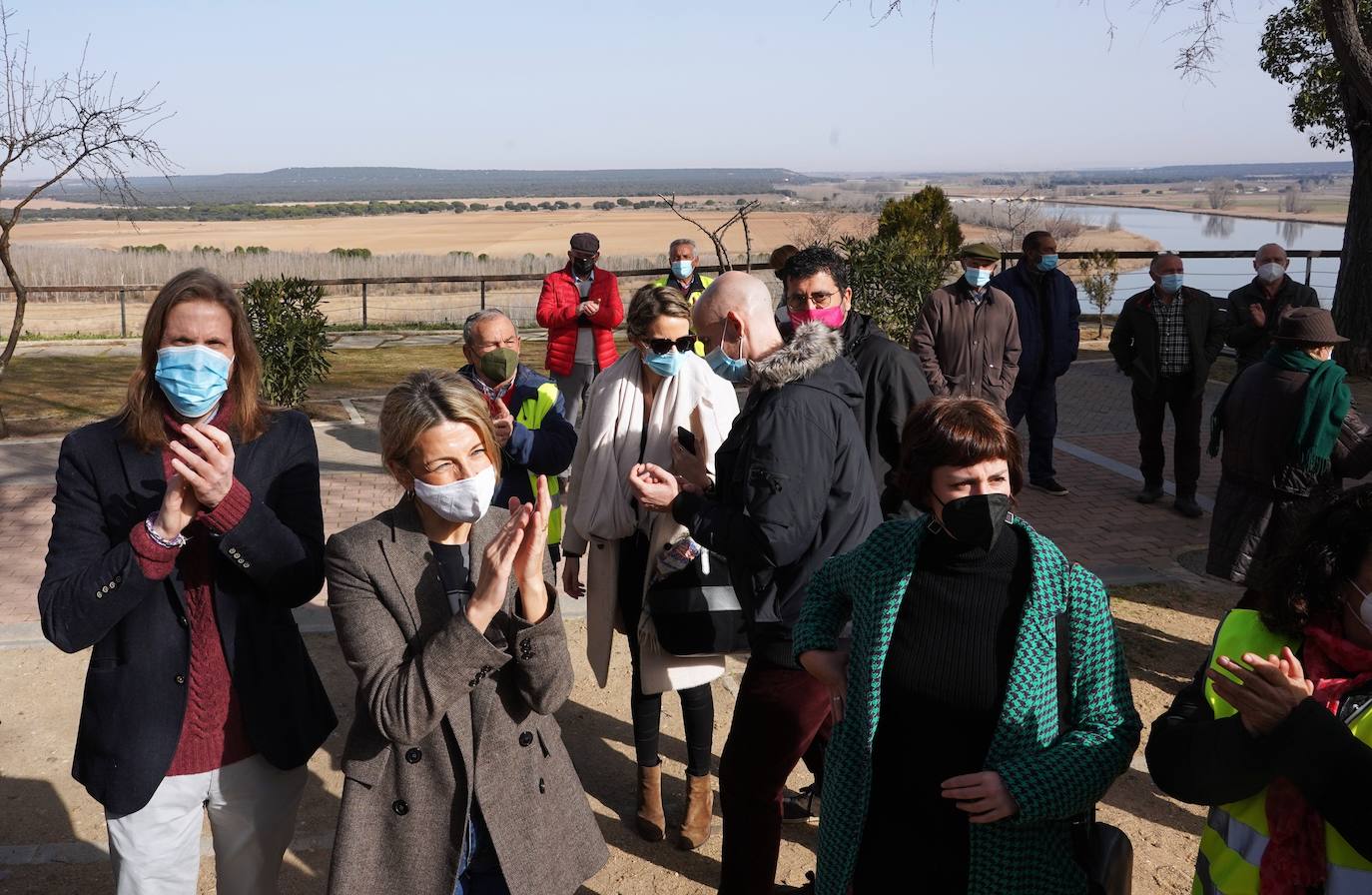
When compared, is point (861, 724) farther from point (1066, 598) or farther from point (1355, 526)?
point (1355, 526)

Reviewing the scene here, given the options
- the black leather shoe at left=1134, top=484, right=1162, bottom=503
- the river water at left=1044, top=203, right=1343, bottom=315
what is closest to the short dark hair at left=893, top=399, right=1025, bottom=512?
the black leather shoe at left=1134, top=484, right=1162, bottom=503

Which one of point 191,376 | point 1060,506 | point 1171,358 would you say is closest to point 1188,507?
point 1060,506

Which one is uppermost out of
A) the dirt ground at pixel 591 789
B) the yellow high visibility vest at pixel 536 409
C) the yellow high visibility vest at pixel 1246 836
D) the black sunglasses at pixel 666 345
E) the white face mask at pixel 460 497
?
the black sunglasses at pixel 666 345

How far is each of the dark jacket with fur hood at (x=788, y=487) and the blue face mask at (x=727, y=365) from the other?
0.34m

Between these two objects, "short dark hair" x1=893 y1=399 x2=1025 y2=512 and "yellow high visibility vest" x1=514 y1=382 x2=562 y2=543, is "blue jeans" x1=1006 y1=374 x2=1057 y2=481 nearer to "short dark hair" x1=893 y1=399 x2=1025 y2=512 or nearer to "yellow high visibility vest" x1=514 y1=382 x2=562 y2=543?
"yellow high visibility vest" x1=514 y1=382 x2=562 y2=543

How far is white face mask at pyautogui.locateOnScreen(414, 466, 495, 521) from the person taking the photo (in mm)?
2658

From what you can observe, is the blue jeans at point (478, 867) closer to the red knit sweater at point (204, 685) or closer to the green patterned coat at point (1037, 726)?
the red knit sweater at point (204, 685)

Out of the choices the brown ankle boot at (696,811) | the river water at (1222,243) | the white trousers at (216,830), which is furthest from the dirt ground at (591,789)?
the river water at (1222,243)

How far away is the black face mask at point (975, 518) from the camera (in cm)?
244

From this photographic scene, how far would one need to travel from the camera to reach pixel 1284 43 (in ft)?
55.6

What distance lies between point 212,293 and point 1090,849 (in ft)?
7.74

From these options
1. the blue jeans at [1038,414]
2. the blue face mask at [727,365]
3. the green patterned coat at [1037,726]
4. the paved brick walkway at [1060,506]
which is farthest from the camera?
the blue jeans at [1038,414]

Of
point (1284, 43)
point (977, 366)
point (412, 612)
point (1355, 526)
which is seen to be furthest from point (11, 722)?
point (1284, 43)

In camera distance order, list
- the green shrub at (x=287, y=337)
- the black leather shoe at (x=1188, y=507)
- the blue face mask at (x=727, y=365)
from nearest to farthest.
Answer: the blue face mask at (x=727, y=365) < the black leather shoe at (x=1188, y=507) < the green shrub at (x=287, y=337)
